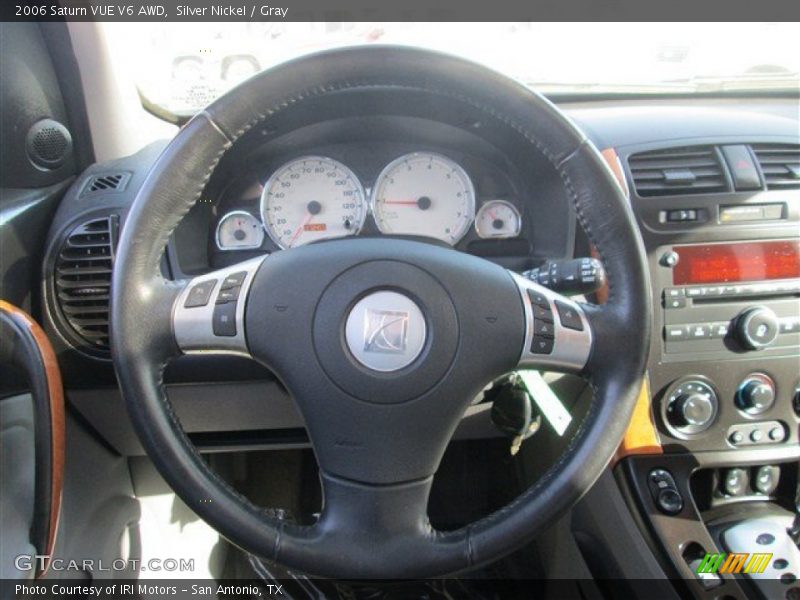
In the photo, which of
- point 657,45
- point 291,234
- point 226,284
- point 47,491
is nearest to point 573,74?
point 657,45

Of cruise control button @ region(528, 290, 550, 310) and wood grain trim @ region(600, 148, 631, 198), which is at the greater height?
wood grain trim @ region(600, 148, 631, 198)

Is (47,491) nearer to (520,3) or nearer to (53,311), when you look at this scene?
(53,311)

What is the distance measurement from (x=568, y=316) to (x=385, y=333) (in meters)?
0.30

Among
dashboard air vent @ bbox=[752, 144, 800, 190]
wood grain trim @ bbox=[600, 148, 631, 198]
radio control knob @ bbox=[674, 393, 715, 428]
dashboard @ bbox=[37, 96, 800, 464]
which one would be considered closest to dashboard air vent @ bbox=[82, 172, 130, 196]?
dashboard @ bbox=[37, 96, 800, 464]

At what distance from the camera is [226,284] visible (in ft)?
3.44

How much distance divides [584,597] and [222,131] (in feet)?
4.76

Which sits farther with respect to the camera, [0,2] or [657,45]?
[657,45]

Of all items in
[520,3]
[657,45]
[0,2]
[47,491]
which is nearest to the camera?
[47,491]

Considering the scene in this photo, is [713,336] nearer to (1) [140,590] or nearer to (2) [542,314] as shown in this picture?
(2) [542,314]

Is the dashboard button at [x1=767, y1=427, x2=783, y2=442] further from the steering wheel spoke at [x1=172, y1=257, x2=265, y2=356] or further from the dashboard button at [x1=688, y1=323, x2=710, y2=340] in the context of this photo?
the steering wheel spoke at [x1=172, y1=257, x2=265, y2=356]

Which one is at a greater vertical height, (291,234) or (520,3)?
(520,3)

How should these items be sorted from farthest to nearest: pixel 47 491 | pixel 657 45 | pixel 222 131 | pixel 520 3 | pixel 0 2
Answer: pixel 657 45 → pixel 520 3 → pixel 0 2 → pixel 47 491 → pixel 222 131

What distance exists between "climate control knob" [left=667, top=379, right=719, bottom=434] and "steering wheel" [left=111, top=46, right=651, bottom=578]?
18.7 inches

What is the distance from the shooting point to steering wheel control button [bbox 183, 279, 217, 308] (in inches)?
40.5
